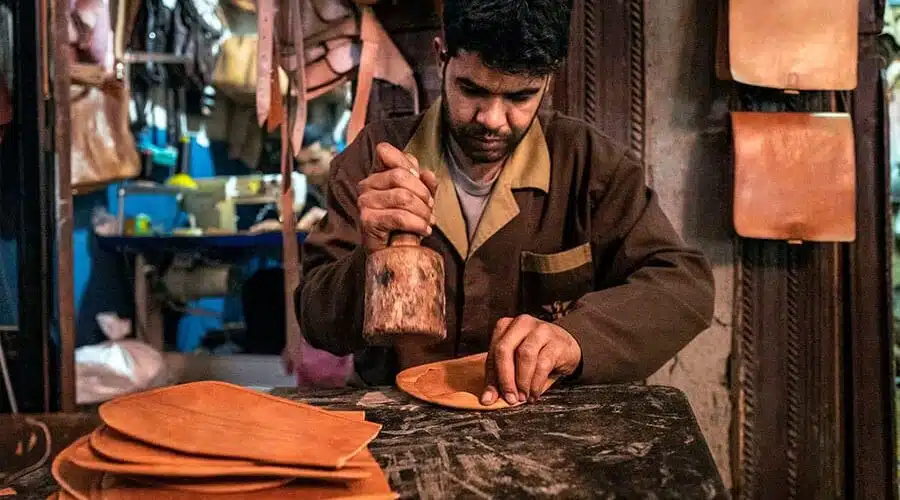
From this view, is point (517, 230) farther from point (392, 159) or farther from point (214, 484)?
point (214, 484)

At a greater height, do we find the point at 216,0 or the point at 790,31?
the point at 216,0

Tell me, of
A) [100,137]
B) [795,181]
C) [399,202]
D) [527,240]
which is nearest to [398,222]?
[399,202]

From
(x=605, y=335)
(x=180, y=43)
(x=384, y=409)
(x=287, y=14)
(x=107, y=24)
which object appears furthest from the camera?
(x=180, y=43)

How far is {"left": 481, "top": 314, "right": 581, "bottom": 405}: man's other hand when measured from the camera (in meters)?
1.00

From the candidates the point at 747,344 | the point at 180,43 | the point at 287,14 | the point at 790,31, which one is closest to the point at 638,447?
the point at 747,344

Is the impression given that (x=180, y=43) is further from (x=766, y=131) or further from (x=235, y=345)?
(x=766, y=131)

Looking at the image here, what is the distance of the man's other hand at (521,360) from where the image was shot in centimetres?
100

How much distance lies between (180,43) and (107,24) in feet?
4.60

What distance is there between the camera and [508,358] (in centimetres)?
101

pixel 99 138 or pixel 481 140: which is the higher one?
pixel 99 138

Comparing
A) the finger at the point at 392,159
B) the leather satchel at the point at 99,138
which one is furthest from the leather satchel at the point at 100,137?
the finger at the point at 392,159

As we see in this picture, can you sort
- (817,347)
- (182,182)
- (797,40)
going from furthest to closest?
(182,182) → (817,347) → (797,40)

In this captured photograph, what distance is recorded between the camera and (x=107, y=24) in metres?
2.68

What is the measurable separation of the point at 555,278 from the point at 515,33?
551mm
